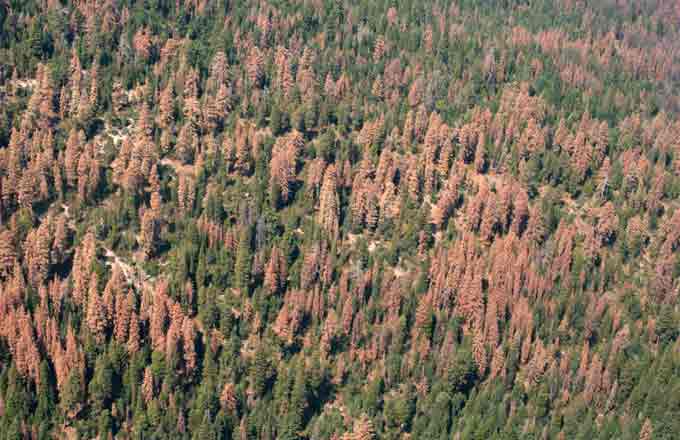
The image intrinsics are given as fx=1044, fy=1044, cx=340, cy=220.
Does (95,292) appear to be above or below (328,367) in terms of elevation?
above

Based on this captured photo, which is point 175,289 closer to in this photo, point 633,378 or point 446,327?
point 446,327

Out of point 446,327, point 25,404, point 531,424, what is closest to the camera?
point 25,404

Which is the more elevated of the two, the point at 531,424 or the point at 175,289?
the point at 175,289

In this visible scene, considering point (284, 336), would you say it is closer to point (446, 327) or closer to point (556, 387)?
point (446, 327)

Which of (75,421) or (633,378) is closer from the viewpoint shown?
(75,421)

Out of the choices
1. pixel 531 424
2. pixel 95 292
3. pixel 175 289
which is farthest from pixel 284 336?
pixel 531 424

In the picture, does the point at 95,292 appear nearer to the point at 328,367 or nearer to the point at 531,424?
the point at 328,367

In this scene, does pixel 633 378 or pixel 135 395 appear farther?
pixel 633 378

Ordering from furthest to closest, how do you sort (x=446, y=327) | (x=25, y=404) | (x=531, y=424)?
(x=446, y=327)
(x=531, y=424)
(x=25, y=404)

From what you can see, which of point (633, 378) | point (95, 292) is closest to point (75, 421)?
point (95, 292)
